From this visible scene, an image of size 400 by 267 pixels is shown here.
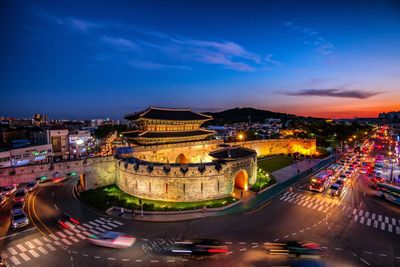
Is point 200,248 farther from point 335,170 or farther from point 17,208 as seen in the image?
point 335,170

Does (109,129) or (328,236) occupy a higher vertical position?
(109,129)

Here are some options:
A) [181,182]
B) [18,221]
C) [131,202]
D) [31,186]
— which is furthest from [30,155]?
[181,182]

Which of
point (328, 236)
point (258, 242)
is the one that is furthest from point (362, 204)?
point (258, 242)

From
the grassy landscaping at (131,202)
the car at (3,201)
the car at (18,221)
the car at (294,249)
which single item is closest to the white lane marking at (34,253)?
the car at (18,221)

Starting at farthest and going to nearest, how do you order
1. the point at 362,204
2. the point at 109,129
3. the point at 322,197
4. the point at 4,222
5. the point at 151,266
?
1. the point at 109,129
2. the point at 322,197
3. the point at 362,204
4. the point at 4,222
5. the point at 151,266

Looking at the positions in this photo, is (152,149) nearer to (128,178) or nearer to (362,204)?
(128,178)

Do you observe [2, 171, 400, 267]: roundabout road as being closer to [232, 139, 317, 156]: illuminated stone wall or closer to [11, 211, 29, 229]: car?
[11, 211, 29, 229]: car
